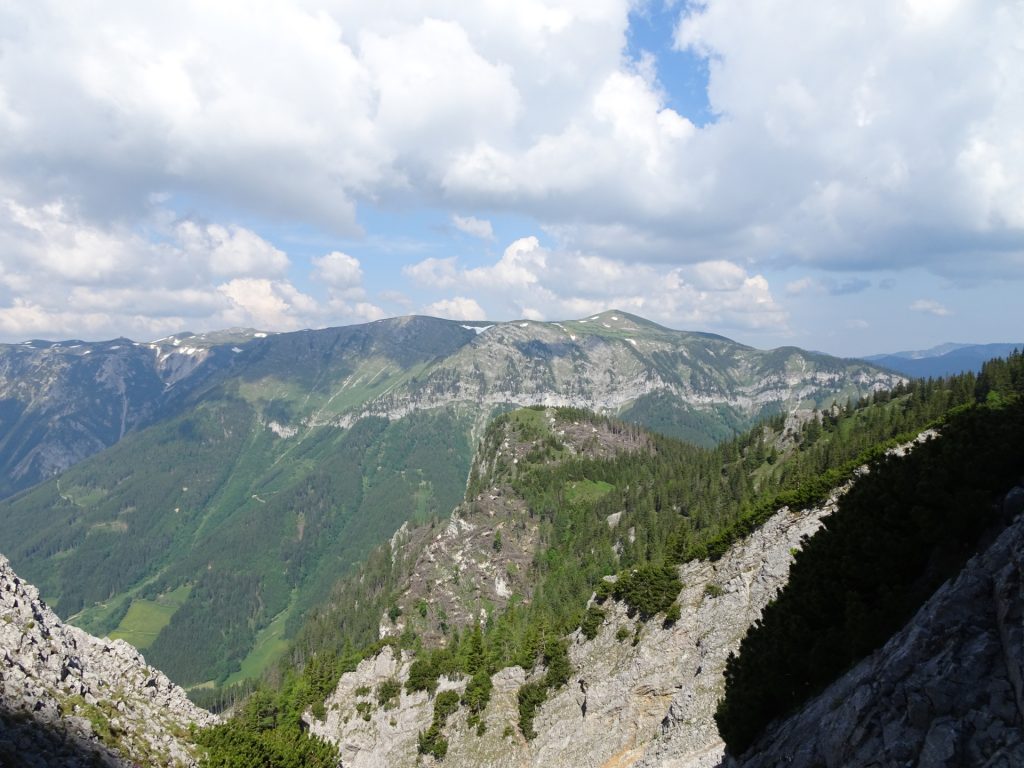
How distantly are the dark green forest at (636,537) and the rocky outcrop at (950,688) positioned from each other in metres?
7.44

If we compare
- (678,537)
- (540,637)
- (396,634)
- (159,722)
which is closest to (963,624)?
(678,537)

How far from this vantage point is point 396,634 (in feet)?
484

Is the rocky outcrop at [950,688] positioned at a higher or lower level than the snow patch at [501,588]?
higher

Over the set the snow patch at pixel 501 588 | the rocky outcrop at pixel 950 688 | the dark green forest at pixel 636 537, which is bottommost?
the snow patch at pixel 501 588

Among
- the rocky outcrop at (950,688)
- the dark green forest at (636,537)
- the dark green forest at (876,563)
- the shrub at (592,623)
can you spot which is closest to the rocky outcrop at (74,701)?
the dark green forest at (636,537)

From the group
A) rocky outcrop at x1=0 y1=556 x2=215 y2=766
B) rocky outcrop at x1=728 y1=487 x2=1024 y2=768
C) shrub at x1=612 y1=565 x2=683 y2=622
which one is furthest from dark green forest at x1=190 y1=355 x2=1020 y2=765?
rocky outcrop at x1=0 y1=556 x2=215 y2=766

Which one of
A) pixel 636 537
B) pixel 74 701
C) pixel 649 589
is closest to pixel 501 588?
pixel 636 537

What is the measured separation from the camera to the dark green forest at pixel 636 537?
64.3 m

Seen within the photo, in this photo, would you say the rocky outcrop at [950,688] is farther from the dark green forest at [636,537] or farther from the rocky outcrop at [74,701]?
the rocky outcrop at [74,701]

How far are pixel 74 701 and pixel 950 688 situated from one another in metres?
65.2

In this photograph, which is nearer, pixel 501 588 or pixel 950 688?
pixel 950 688

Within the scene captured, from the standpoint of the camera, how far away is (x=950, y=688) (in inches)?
651

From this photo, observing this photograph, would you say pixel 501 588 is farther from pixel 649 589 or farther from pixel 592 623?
pixel 649 589

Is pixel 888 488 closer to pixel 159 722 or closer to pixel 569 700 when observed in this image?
pixel 569 700
